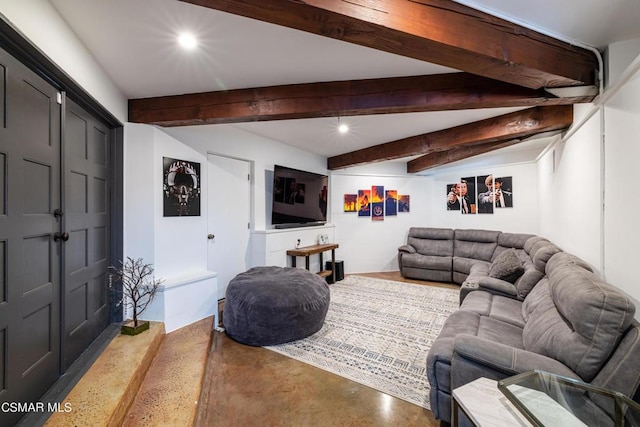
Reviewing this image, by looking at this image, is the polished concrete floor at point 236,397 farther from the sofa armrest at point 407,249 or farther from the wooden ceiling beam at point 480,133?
the sofa armrest at point 407,249

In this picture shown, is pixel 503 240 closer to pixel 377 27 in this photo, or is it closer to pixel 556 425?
pixel 556 425

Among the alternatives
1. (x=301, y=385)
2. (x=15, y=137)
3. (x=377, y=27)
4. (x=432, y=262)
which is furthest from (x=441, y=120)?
(x=15, y=137)

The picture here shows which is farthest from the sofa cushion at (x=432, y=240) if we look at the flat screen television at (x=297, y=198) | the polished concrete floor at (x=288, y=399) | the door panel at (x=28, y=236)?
the door panel at (x=28, y=236)

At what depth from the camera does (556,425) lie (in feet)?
3.79

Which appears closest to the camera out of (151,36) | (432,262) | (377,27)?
(377,27)

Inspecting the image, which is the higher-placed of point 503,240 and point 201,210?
point 201,210

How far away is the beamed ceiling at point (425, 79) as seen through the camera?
133cm

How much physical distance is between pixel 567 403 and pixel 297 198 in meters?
3.94

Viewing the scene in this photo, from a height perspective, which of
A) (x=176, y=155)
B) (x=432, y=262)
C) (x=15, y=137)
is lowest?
(x=432, y=262)

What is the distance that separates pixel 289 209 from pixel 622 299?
3818 millimetres

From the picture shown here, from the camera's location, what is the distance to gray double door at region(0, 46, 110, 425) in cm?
139

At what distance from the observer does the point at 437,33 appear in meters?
1.45

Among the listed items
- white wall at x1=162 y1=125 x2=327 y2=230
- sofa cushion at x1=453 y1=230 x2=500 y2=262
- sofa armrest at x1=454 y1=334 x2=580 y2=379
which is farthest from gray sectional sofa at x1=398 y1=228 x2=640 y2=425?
white wall at x1=162 y1=125 x2=327 y2=230

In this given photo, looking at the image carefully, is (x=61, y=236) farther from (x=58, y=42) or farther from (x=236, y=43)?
(x=236, y=43)
